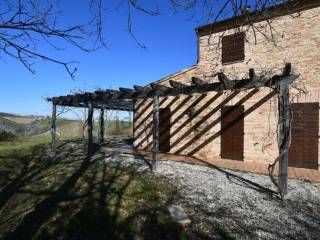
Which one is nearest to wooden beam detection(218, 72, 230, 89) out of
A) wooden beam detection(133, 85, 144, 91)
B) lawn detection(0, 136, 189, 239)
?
lawn detection(0, 136, 189, 239)

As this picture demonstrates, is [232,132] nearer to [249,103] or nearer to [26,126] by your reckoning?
[249,103]

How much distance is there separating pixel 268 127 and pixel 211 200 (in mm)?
5080

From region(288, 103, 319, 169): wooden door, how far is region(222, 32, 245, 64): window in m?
2.79

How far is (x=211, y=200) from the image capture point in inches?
257

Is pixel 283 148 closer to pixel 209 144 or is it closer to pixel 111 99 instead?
pixel 209 144

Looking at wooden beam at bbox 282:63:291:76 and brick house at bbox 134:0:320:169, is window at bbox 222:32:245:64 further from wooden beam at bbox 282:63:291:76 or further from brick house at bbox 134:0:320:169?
wooden beam at bbox 282:63:291:76

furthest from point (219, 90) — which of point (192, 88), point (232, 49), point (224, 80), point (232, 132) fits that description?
point (232, 49)

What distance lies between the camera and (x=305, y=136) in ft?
32.6

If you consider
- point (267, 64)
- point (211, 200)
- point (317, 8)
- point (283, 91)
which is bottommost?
point (211, 200)

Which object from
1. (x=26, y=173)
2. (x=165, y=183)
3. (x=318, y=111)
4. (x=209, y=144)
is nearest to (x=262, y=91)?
(x=318, y=111)

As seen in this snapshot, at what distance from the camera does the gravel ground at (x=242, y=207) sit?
5008mm

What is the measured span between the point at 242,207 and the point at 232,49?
23.4ft

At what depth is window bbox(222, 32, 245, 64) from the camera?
11.3 m

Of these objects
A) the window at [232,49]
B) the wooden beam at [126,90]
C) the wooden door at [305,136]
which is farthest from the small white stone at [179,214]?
the window at [232,49]
